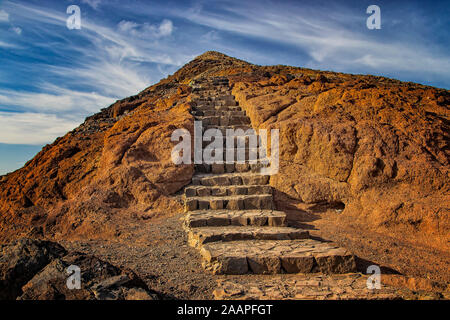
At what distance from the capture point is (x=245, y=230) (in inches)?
167

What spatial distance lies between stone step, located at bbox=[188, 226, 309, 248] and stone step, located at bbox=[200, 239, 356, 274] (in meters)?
0.37

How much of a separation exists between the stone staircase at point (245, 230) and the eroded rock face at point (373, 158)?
82 cm

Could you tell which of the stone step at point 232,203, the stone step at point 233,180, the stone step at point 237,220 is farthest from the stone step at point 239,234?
the stone step at point 233,180

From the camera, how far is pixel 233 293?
9.07 ft

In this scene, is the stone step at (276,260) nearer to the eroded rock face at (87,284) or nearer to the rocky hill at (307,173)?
the eroded rock face at (87,284)

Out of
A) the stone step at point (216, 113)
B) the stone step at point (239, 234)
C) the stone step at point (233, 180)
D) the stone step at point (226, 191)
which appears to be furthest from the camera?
the stone step at point (216, 113)

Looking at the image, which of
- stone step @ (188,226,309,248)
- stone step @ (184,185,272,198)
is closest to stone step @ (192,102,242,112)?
stone step @ (184,185,272,198)

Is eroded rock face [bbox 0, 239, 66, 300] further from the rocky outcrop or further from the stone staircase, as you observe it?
the stone staircase

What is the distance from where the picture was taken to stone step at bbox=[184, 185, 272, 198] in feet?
18.3

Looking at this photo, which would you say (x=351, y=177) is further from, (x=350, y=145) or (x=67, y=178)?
(x=67, y=178)

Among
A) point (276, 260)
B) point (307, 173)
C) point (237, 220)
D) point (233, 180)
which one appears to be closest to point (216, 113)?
point (233, 180)

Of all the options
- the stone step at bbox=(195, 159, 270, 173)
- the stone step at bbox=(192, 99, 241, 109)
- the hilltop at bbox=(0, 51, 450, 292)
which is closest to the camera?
the hilltop at bbox=(0, 51, 450, 292)

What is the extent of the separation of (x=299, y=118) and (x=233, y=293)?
434 centimetres

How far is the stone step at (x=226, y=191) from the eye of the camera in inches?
219
